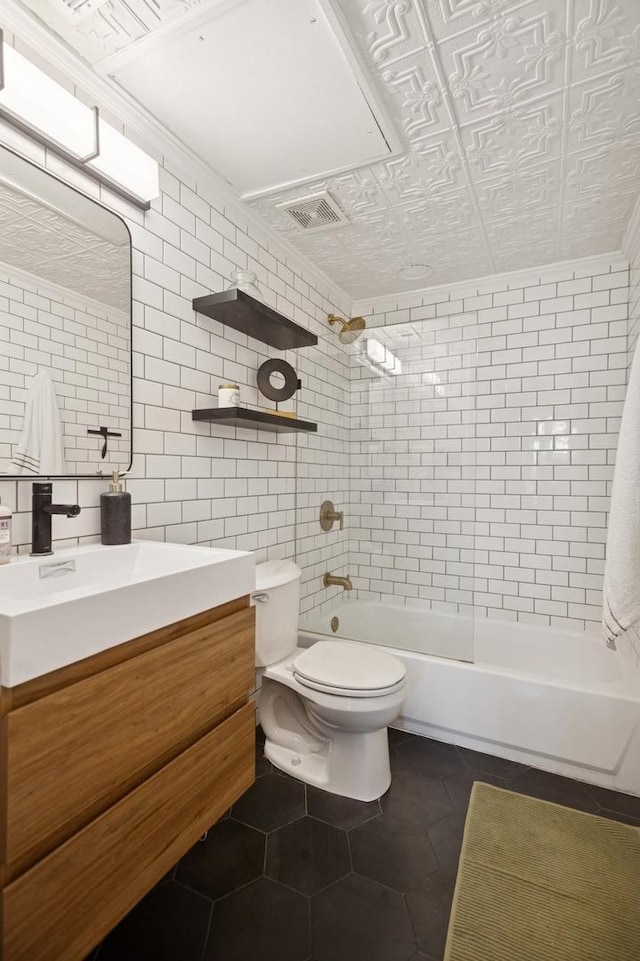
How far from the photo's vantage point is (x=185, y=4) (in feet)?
3.76

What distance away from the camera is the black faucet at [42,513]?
1.18 m

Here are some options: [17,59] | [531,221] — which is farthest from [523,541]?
[17,59]

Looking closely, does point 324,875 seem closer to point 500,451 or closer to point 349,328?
A: point 500,451

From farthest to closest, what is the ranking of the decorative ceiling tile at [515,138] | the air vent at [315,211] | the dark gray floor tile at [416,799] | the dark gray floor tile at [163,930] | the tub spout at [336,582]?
the tub spout at [336,582], the air vent at [315,211], the dark gray floor tile at [416,799], the decorative ceiling tile at [515,138], the dark gray floor tile at [163,930]

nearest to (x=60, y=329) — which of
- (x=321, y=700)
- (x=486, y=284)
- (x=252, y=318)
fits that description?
(x=252, y=318)

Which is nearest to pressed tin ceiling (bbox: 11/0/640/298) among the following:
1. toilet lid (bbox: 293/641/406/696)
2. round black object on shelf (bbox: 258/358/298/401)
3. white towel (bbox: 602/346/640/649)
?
round black object on shelf (bbox: 258/358/298/401)

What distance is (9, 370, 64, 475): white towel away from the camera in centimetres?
120

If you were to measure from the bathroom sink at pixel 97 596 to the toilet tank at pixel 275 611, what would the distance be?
1.72 feet

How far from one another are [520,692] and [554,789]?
13.8 inches

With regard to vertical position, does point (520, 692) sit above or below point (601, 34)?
below

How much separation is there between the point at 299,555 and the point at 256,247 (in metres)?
1.61

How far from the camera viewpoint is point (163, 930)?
1.16 m

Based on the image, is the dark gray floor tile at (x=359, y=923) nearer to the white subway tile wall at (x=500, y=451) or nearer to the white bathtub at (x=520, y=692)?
the white bathtub at (x=520, y=692)

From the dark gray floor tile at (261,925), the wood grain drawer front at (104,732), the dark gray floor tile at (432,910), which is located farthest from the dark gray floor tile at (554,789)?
the wood grain drawer front at (104,732)
